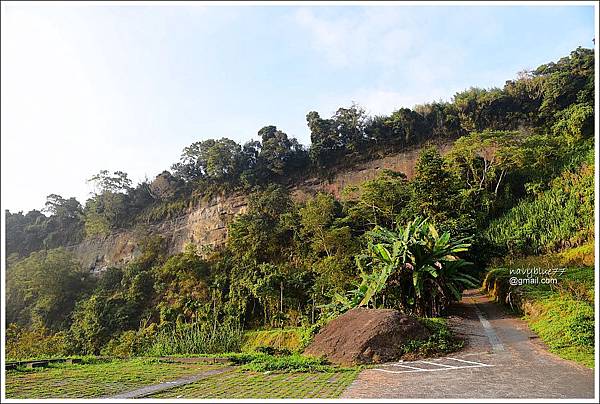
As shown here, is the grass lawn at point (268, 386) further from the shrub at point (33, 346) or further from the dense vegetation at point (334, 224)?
the shrub at point (33, 346)

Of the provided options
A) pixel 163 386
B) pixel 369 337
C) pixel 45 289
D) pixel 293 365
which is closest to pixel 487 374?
pixel 369 337

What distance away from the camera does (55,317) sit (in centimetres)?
Answer: 1725

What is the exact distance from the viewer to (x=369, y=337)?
5.80 m

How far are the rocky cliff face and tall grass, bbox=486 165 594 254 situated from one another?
5.16m

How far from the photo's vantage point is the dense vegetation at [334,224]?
31.5 feet

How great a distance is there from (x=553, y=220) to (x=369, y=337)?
331 inches

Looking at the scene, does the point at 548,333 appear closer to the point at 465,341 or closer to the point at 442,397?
the point at 465,341

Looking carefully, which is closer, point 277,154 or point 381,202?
point 381,202

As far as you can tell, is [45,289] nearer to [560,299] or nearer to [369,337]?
[369,337]

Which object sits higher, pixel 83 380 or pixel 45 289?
pixel 45 289

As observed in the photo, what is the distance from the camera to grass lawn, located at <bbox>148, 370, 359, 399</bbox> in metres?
3.76

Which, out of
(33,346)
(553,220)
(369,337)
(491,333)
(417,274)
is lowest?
(33,346)

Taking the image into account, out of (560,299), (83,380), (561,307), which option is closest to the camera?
(83,380)

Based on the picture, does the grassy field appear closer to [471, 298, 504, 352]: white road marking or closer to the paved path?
the paved path
